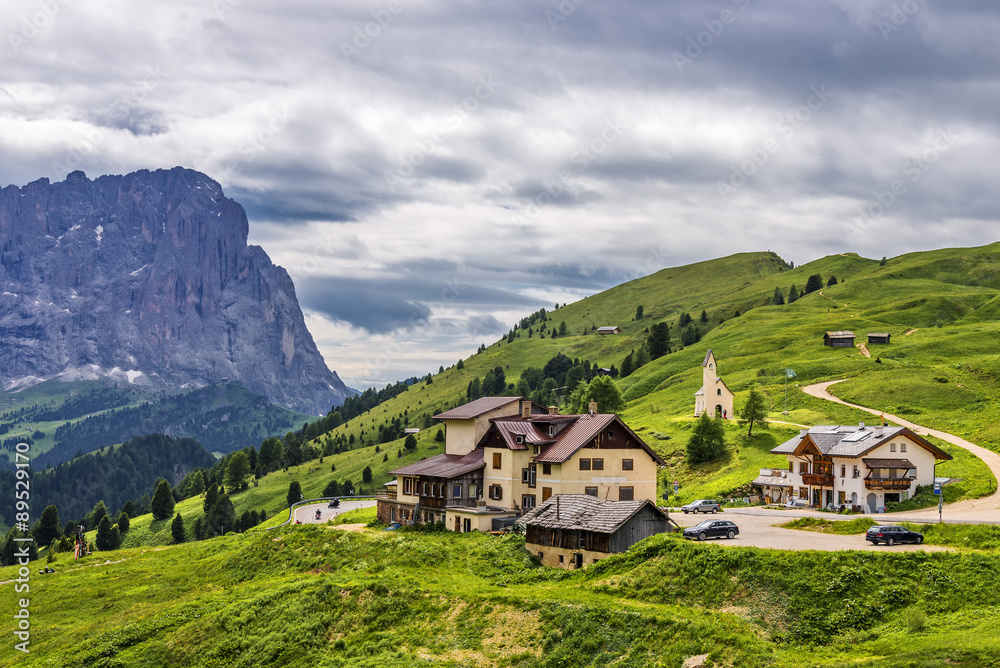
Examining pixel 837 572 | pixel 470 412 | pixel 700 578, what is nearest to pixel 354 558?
pixel 470 412

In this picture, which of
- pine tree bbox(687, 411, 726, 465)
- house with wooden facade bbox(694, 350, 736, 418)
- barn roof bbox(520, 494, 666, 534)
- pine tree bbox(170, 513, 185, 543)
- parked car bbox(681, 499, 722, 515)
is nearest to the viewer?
barn roof bbox(520, 494, 666, 534)

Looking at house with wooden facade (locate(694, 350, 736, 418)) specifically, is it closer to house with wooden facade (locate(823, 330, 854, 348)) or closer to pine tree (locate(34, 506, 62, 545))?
house with wooden facade (locate(823, 330, 854, 348))

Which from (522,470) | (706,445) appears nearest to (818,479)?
(706,445)

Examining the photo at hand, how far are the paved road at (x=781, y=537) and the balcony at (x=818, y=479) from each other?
22.6 ft

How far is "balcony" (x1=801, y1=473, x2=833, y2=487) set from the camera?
8462 cm

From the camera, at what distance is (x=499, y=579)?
5503 cm

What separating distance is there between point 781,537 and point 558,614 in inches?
877

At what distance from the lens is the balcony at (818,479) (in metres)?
84.6

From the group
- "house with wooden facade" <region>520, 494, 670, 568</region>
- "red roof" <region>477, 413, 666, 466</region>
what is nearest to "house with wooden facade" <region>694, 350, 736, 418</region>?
"red roof" <region>477, 413, 666, 466</region>

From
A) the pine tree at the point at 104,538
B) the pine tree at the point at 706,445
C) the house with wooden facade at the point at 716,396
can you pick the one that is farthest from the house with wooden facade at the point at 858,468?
the pine tree at the point at 104,538

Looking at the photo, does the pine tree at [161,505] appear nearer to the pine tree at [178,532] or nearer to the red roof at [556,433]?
the pine tree at [178,532]

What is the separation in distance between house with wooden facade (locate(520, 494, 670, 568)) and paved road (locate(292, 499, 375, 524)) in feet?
159

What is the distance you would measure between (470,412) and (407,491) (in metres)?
10.3

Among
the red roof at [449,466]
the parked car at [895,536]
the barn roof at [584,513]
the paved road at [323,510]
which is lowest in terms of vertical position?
the paved road at [323,510]
